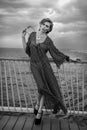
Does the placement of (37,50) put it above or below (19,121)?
above

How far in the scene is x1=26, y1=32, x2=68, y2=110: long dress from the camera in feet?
10.9

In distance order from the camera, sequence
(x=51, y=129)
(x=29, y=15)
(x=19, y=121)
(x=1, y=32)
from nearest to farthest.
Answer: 1. (x=51, y=129)
2. (x=19, y=121)
3. (x=1, y=32)
4. (x=29, y=15)

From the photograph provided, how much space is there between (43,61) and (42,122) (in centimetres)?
90

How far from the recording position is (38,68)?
3344 millimetres

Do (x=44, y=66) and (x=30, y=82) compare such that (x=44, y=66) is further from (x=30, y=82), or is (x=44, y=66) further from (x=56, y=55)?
(x=30, y=82)

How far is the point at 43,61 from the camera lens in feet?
11.0

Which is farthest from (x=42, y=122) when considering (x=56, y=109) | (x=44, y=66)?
(x=44, y=66)

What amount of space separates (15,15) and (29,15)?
7725mm

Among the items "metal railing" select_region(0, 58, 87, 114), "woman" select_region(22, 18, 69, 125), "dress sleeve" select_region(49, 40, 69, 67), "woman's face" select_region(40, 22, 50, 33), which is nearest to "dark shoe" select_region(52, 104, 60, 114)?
"woman" select_region(22, 18, 69, 125)

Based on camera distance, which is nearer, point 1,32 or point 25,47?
point 25,47

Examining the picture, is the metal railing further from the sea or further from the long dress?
the long dress

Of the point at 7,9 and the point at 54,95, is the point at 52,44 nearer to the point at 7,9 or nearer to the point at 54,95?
the point at 54,95

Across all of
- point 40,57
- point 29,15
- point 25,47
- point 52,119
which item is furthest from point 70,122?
point 29,15

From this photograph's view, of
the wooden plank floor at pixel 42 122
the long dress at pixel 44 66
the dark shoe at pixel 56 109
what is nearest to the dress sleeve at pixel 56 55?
the long dress at pixel 44 66
